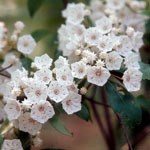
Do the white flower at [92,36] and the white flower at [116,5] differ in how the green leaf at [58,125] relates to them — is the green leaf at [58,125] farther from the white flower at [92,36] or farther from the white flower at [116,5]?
the white flower at [116,5]

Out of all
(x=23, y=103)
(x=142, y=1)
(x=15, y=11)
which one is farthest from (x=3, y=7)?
(x=23, y=103)

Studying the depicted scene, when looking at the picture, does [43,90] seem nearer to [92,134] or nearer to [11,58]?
[11,58]

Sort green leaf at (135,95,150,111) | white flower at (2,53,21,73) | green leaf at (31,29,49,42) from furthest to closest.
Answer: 1. green leaf at (31,29,49,42)
2. white flower at (2,53,21,73)
3. green leaf at (135,95,150,111)

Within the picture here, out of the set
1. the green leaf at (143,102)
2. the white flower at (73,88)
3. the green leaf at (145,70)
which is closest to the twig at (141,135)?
the green leaf at (143,102)

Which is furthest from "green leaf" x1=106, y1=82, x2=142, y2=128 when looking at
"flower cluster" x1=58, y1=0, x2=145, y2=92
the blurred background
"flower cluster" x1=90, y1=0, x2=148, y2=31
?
the blurred background

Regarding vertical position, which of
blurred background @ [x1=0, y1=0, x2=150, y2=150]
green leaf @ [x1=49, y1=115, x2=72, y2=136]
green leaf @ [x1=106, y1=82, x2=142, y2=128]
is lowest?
blurred background @ [x1=0, y1=0, x2=150, y2=150]

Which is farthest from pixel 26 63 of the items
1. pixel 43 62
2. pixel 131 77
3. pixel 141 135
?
pixel 141 135

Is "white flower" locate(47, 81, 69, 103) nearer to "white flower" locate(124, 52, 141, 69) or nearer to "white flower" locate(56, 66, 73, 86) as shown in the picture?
"white flower" locate(56, 66, 73, 86)
